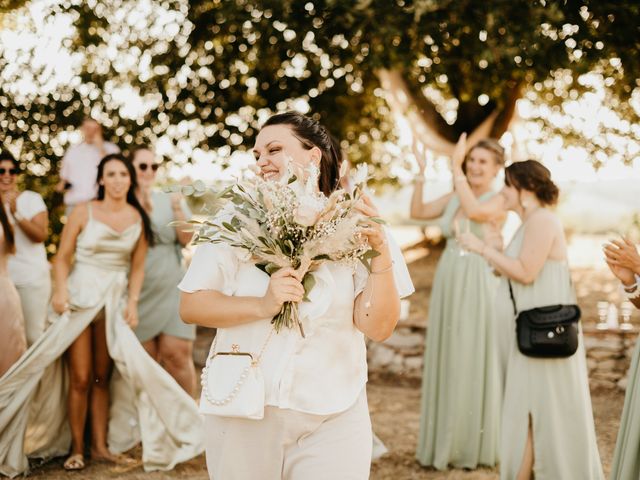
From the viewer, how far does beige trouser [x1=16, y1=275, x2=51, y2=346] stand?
6.70 metres

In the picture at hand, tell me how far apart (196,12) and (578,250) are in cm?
1332

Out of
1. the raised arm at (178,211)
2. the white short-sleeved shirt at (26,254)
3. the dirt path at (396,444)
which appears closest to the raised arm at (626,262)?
the dirt path at (396,444)

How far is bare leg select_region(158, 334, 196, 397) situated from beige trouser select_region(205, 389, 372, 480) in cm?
432

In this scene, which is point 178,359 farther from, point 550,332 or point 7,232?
point 550,332

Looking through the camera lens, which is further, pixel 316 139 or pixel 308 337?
pixel 316 139

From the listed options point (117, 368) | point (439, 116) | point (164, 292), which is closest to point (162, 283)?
point (164, 292)

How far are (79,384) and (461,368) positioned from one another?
3031mm

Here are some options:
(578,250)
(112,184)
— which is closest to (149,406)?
(112,184)

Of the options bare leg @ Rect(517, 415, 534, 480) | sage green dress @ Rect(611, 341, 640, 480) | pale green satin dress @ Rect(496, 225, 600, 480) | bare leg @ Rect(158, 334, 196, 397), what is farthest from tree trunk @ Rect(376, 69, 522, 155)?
sage green dress @ Rect(611, 341, 640, 480)

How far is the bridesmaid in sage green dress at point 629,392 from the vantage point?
386 cm

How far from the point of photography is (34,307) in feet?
22.4

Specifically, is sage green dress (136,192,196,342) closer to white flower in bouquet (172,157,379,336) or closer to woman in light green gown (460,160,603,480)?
woman in light green gown (460,160,603,480)

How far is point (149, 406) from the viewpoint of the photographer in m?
6.32

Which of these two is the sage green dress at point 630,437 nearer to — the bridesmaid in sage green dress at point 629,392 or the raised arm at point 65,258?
the bridesmaid in sage green dress at point 629,392
